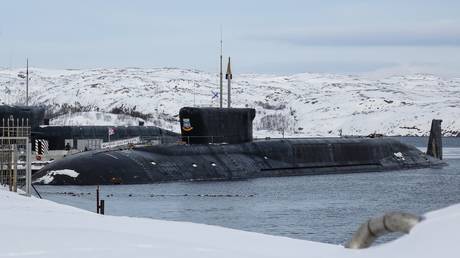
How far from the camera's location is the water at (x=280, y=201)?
2850 centimetres

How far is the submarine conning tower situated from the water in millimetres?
3611

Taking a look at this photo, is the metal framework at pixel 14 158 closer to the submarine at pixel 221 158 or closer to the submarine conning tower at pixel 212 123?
the submarine at pixel 221 158

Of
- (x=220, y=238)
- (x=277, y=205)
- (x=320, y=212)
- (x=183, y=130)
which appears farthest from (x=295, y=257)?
(x=183, y=130)

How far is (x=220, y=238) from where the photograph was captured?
31.4ft

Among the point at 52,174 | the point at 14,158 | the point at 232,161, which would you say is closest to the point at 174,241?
the point at 14,158

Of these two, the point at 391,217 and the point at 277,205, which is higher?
the point at 391,217

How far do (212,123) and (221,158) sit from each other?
2484 mm

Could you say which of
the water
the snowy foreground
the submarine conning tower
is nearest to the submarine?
the submarine conning tower

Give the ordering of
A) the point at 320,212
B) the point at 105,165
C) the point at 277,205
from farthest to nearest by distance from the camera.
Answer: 1. the point at 105,165
2. the point at 277,205
3. the point at 320,212

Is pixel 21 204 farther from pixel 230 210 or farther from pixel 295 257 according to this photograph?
pixel 230 210

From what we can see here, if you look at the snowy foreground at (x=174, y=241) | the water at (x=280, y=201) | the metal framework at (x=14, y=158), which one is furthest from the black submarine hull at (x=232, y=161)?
the snowy foreground at (x=174, y=241)

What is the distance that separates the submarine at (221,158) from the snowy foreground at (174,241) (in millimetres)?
29327

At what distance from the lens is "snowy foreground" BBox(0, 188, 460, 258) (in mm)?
6469

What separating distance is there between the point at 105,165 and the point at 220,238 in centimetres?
3125
